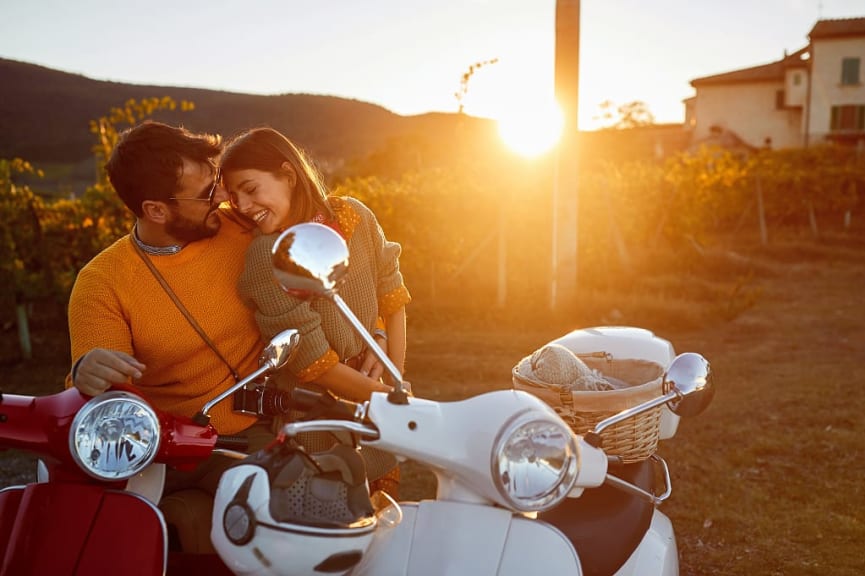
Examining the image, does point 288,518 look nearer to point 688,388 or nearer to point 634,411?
point 634,411

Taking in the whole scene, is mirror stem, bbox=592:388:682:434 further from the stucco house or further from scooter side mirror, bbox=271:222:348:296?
the stucco house

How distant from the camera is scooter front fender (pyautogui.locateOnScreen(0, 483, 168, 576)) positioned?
4.66ft

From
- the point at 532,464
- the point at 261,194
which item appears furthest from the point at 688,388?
the point at 261,194

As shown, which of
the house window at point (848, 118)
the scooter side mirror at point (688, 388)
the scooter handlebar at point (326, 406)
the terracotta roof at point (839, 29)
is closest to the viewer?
the scooter handlebar at point (326, 406)

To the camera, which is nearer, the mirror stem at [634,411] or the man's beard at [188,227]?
the mirror stem at [634,411]

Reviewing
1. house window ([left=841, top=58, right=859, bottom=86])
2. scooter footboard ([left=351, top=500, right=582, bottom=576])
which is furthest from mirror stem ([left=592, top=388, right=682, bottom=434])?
house window ([left=841, top=58, right=859, bottom=86])

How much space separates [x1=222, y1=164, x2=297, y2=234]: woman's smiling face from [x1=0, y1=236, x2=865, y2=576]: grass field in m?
2.65

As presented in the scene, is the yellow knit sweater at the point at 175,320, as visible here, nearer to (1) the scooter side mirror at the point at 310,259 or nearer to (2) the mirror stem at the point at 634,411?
(1) the scooter side mirror at the point at 310,259

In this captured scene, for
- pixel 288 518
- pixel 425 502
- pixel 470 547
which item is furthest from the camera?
pixel 425 502

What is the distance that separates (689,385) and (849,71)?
4101cm

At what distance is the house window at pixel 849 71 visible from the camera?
3675cm

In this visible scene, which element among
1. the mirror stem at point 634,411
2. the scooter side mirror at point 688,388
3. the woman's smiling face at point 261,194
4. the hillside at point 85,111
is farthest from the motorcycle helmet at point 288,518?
the hillside at point 85,111

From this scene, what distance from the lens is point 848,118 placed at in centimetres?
3719

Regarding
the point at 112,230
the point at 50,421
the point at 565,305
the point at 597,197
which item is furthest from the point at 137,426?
the point at 597,197
